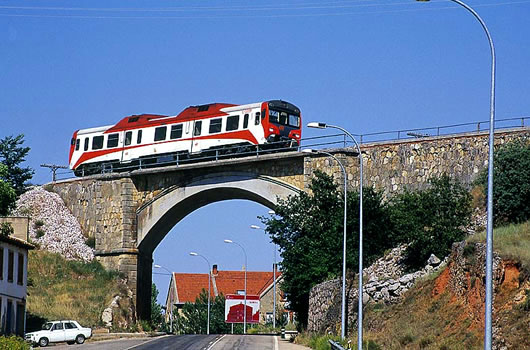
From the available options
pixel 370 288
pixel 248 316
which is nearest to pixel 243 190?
pixel 370 288

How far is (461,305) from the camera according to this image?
3119cm

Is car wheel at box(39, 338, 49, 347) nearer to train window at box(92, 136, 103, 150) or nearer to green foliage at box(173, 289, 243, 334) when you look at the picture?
train window at box(92, 136, 103, 150)

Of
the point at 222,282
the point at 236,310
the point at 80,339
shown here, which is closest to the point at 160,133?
the point at 80,339

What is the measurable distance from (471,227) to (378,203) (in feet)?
14.7

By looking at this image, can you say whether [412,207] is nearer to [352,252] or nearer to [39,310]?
[352,252]

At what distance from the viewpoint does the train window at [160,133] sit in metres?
58.7

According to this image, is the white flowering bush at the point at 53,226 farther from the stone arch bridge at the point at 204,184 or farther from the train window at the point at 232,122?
the train window at the point at 232,122

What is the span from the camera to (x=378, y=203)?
4544 centimetres

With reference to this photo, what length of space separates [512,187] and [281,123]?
1765cm

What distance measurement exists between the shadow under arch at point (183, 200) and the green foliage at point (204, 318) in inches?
972

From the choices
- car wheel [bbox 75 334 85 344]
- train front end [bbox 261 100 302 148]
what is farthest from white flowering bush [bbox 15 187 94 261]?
train front end [bbox 261 100 302 148]

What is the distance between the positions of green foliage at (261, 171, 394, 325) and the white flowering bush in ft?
51.6

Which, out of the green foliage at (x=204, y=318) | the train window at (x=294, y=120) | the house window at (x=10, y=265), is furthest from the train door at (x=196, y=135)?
the green foliage at (x=204, y=318)

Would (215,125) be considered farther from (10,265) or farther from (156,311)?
(156,311)
